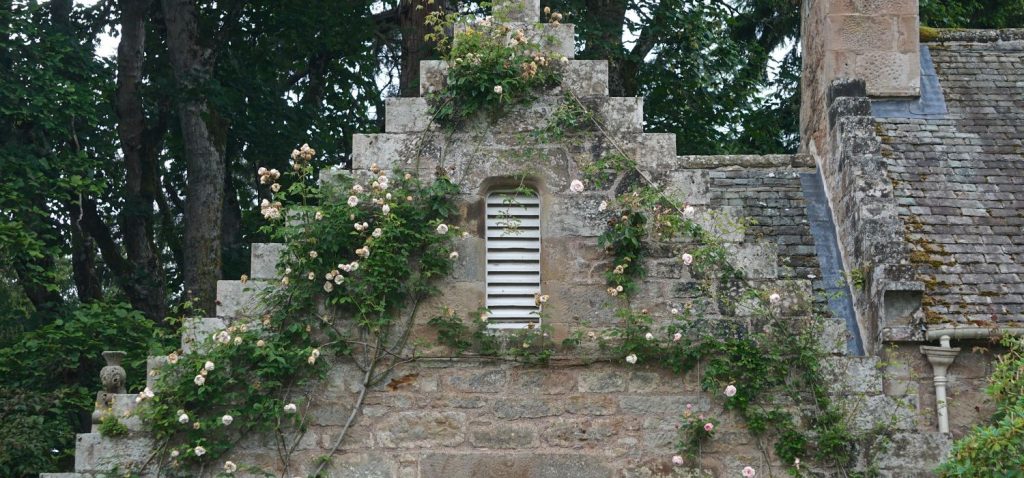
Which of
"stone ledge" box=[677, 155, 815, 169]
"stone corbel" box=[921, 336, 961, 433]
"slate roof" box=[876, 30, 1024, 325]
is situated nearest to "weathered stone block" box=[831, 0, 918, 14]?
"slate roof" box=[876, 30, 1024, 325]

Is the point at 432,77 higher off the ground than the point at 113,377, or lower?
Answer: higher

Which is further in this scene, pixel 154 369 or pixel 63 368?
pixel 63 368

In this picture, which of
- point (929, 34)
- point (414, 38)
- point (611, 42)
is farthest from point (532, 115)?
point (611, 42)

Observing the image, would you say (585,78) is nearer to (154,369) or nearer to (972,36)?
(154,369)

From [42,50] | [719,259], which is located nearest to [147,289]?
[42,50]

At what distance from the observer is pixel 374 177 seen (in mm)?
9789

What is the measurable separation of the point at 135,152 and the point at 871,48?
30.8ft

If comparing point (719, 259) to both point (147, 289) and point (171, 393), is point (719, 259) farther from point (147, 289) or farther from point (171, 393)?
point (147, 289)

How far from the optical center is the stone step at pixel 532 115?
995 cm

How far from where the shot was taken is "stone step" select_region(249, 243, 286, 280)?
962 centimetres

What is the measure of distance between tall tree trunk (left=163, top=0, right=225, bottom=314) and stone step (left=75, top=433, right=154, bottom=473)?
258 inches

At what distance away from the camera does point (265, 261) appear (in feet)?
31.7

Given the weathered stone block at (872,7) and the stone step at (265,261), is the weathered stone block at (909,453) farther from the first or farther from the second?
the weathered stone block at (872,7)

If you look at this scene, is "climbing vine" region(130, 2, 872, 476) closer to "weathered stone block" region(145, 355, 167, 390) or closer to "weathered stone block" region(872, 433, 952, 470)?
"weathered stone block" region(145, 355, 167, 390)
